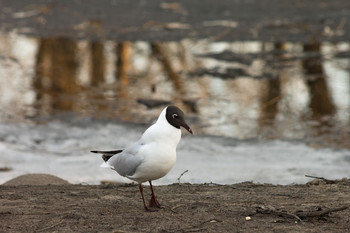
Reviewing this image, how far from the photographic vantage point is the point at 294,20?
54.3 ft

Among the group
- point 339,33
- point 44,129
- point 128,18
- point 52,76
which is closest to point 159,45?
point 128,18

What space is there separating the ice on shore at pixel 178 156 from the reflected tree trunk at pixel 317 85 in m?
1.74

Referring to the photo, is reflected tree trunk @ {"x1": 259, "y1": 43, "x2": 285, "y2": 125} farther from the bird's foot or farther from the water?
the bird's foot

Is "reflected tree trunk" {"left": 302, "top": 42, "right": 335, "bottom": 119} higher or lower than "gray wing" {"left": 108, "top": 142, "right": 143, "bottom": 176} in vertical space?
higher

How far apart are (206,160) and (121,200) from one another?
2971mm

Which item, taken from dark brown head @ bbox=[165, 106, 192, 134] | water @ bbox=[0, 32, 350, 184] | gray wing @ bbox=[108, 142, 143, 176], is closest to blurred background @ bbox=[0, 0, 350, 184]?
water @ bbox=[0, 32, 350, 184]

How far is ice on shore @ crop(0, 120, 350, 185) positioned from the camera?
26.5 feet

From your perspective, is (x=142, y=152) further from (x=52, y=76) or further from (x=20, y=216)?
(x=52, y=76)

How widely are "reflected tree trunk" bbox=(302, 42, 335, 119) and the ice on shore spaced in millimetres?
1737

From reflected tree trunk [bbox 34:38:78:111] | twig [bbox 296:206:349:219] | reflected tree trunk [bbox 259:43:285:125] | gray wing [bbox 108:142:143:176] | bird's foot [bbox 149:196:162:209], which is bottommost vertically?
twig [bbox 296:206:349:219]

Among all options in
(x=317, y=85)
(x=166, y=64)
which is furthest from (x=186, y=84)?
(x=317, y=85)

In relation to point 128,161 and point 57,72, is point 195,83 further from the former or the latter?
point 128,161

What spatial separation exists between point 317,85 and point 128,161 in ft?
24.2

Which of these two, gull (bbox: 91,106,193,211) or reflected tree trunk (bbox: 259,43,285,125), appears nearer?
gull (bbox: 91,106,193,211)
